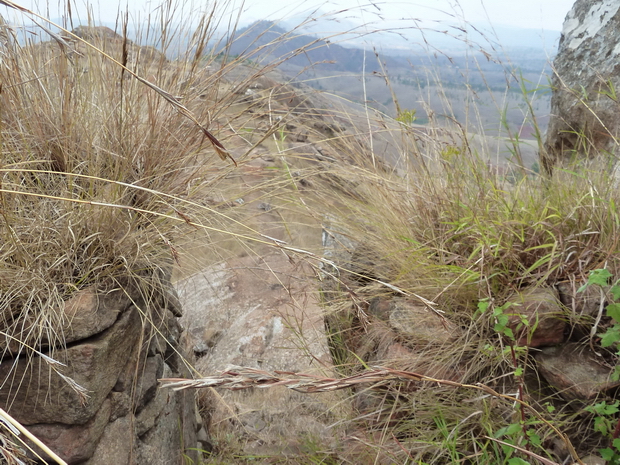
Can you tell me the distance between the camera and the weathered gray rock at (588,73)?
2.28 meters

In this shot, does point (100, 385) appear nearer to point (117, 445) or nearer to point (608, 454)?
point (117, 445)

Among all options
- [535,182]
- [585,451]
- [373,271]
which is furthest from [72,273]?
[535,182]

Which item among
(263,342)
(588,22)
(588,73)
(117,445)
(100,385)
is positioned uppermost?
(588,22)

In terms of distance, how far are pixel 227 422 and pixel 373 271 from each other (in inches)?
39.6

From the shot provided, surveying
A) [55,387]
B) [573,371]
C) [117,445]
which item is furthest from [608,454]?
[55,387]

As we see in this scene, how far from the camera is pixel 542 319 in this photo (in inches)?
60.2

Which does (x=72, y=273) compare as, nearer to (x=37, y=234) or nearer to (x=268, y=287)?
(x=37, y=234)

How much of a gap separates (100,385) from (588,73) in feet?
8.19

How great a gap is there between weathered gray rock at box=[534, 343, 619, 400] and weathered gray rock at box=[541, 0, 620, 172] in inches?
39.0

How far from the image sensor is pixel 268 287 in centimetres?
339

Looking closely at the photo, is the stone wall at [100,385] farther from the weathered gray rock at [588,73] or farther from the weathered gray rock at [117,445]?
the weathered gray rock at [588,73]

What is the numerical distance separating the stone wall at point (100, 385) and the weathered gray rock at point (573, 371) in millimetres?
1161

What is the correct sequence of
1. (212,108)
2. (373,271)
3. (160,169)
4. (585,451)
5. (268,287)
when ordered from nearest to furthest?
(585,451) → (160,169) → (212,108) → (373,271) → (268,287)

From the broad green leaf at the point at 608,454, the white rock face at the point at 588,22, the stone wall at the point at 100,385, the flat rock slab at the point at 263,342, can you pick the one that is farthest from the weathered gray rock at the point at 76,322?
the white rock face at the point at 588,22
